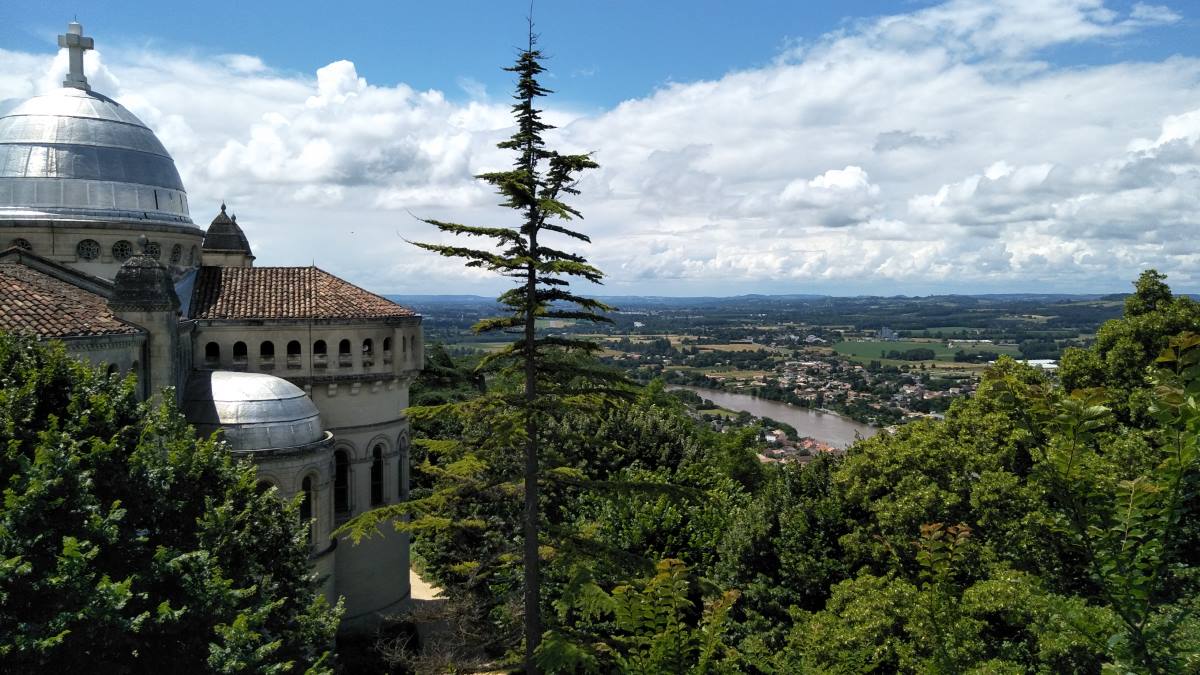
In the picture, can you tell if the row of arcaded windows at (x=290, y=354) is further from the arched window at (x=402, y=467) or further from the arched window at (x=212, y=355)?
the arched window at (x=402, y=467)

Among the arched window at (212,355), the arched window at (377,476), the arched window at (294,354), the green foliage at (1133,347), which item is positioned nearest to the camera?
the green foliage at (1133,347)

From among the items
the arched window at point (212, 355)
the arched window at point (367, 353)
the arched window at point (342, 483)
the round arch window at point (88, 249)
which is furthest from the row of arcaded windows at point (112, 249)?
the arched window at point (342, 483)

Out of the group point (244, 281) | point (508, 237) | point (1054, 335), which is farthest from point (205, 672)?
point (1054, 335)

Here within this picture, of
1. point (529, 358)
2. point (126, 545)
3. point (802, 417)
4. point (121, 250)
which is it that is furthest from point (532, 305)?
point (802, 417)

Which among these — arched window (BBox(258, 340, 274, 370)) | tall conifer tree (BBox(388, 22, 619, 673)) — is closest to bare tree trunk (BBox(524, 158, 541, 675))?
tall conifer tree (BBox(388, 22, 619, 673))

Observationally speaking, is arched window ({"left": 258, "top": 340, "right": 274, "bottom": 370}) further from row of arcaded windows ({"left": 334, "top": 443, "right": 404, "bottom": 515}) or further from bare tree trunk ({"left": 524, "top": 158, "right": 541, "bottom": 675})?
bare tree trunk ({"left": 524, "top": 158, "right": 541, "bottom": 675})

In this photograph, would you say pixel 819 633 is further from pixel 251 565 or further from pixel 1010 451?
pixel 251 565
